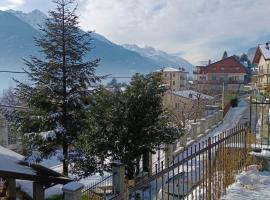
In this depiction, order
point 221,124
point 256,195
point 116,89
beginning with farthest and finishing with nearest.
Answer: point 221,124 < point 116,89 < point 256,195

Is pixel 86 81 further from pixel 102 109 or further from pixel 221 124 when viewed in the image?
pixel 221 124

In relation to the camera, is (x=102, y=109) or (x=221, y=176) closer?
(x=221, y=176)

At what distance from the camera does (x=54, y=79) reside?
15188mm

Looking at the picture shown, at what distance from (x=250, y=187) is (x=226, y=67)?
69.1 meters

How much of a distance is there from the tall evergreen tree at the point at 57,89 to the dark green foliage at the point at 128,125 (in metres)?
1.78

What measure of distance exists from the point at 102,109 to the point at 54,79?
10.4 ft

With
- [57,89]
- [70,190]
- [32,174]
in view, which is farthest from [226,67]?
[70,190]

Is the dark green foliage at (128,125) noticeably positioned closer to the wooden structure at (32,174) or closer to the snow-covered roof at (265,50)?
the wooden structure at (32,174)

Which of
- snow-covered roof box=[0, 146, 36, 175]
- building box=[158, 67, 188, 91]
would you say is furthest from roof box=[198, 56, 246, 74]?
snow-covered roof box=[0, 146, 36, 175]

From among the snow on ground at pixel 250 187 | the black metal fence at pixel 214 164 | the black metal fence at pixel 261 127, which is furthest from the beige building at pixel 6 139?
the snow on ground at pixel 250 187

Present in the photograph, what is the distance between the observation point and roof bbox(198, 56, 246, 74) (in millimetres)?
71562

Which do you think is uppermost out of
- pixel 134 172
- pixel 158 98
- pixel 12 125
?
pixel 158 98

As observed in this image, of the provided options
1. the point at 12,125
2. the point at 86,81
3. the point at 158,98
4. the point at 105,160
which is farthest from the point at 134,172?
the point at 12,125

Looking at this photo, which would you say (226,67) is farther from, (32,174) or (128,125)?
(32,174)
